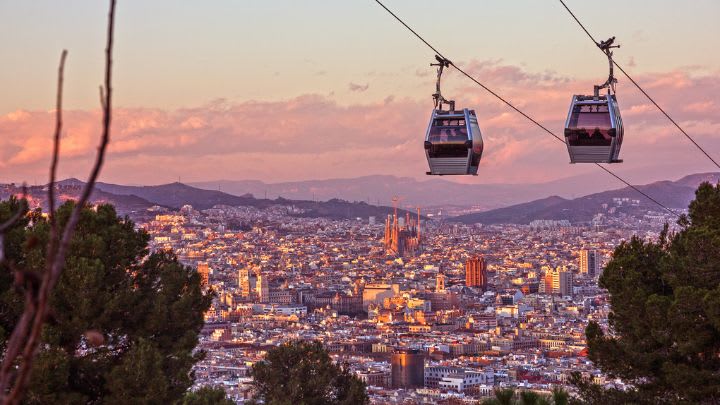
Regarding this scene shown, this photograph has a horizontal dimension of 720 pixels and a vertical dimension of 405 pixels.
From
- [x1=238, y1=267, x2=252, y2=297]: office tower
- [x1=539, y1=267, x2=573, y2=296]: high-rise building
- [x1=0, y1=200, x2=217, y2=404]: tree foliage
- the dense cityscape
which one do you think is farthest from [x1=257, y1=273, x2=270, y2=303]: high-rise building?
[x1=0, y1=200, x2=217, y2=404]: tree foliage

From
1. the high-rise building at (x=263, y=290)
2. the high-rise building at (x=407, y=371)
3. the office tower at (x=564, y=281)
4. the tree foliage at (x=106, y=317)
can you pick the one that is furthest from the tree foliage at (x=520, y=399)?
the office tower at (x=564, y=281)

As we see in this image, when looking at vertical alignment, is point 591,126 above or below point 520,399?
above

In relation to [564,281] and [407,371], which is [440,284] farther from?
[407,371]

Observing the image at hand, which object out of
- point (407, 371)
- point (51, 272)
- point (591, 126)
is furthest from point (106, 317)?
point (407, 371)

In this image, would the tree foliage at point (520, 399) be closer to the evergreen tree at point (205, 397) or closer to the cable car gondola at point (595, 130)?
the cable car gondola at point (595, 130)

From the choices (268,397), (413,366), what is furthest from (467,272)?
(268,397)

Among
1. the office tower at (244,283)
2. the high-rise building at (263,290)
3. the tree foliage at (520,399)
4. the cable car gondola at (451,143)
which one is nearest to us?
the tree foliage at (520,399)

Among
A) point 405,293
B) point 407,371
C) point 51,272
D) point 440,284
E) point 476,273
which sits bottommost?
point 407,371
